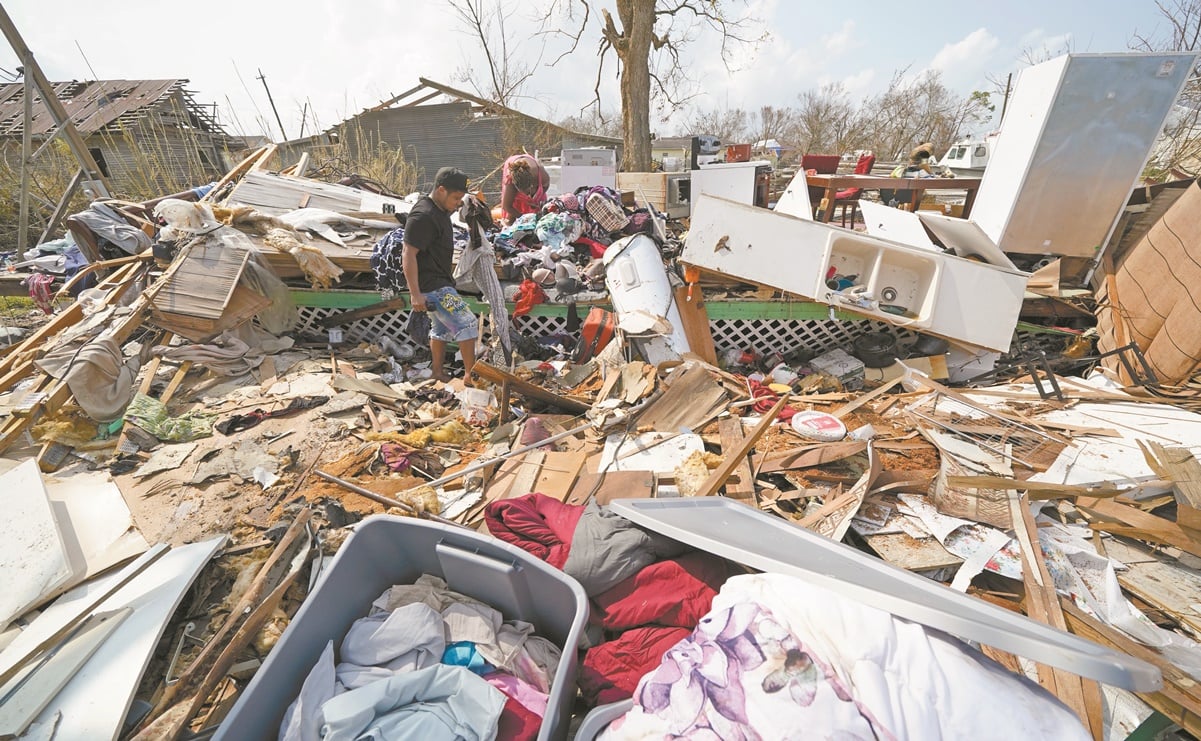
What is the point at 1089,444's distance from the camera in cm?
312

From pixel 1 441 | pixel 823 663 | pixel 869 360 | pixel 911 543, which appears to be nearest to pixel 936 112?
pixel 869 360

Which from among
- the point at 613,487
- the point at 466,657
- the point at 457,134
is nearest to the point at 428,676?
the point at 466,657

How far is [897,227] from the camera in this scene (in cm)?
446

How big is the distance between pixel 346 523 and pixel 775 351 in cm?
428

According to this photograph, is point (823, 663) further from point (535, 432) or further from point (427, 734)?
point (535, 432)

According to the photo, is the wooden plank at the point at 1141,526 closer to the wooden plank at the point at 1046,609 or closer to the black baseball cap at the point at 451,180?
the wooden plank at the point at 1046,609

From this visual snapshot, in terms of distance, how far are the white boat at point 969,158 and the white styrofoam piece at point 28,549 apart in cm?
1720

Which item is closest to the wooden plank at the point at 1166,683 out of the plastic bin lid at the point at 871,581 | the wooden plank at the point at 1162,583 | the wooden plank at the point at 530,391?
the wooden plank at the point at 1162,583

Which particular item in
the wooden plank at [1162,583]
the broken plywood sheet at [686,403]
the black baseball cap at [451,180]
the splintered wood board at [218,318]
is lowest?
the wooden plank at [1162,583]

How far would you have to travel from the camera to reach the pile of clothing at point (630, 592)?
1599 mm

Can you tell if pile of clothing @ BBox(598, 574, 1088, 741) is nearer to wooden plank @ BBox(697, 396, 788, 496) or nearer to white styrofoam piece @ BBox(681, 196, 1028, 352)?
wooden plank @ BBox(697, 396, 788, 496)

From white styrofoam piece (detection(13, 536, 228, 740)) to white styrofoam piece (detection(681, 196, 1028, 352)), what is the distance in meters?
4.38

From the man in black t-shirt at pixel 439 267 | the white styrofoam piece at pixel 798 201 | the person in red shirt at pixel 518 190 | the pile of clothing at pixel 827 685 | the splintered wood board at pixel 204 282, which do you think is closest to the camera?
the pile of clothing at pixel 827 685

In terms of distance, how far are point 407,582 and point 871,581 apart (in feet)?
5.61
